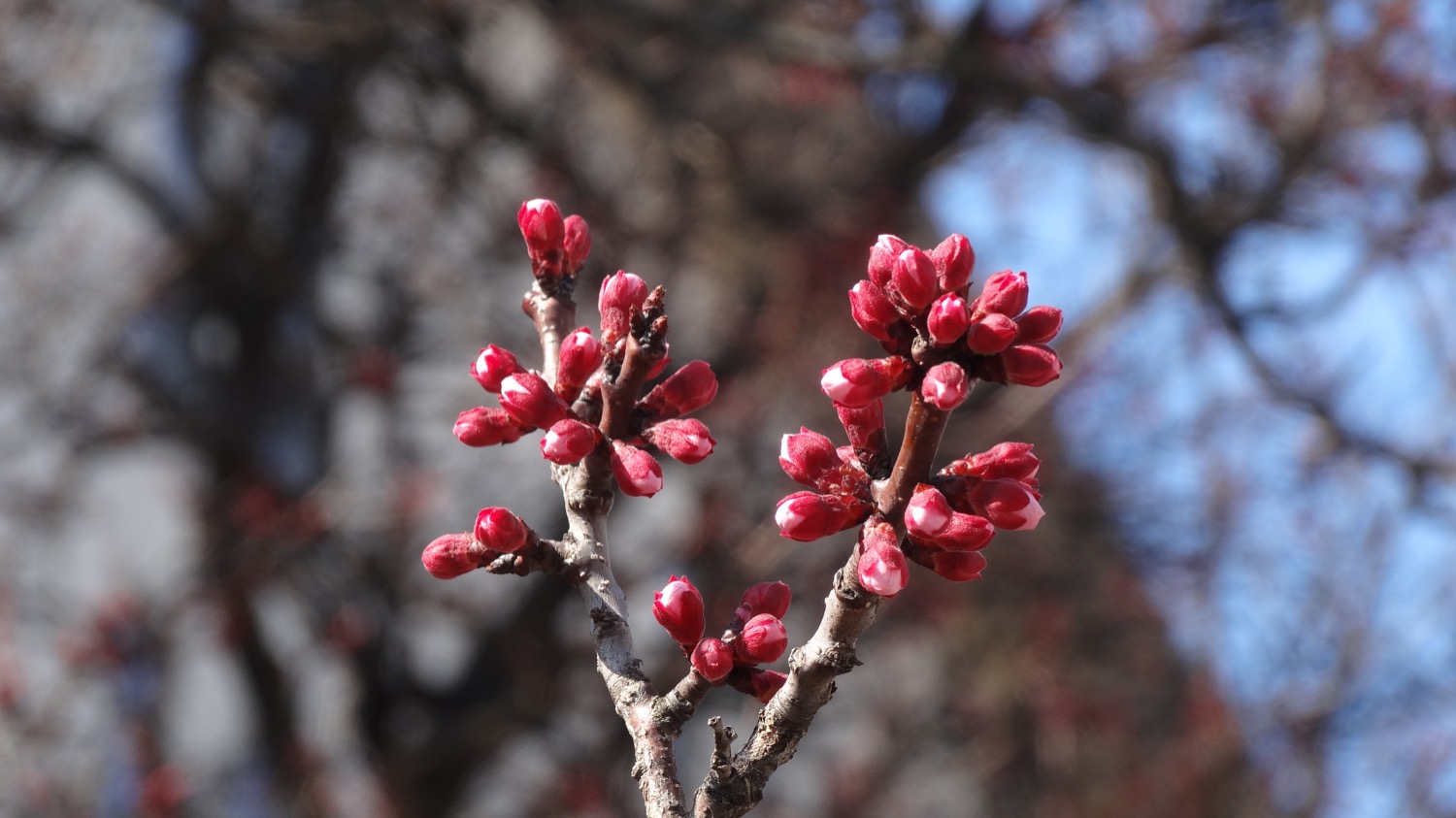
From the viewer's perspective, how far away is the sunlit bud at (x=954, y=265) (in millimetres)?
1003

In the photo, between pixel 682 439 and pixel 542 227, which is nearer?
pixel 682 439

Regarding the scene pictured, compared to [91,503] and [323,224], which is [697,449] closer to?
[323,224]

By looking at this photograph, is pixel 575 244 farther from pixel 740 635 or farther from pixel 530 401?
pixel 740 635

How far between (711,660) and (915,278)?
38cm

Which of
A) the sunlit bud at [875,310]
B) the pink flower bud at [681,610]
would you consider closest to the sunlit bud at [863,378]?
the sunlit bud at [875,310]

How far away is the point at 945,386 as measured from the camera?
36.3 inches

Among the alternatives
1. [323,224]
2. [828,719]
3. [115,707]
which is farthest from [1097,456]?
[115,707]

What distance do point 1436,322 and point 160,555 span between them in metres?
8.27

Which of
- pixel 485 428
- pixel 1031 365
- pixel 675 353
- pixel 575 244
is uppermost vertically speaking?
pixel 1031 365

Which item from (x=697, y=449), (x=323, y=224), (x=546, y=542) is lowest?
(x=323, y=224)

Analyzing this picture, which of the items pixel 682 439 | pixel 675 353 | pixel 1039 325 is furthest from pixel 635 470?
pixel 675 353

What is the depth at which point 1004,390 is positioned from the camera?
21.7ft

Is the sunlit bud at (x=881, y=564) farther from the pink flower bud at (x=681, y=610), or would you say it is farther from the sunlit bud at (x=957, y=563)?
the pink flower bud at (x=681, y=610)

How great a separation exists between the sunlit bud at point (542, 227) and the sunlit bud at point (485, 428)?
0.64 ft
